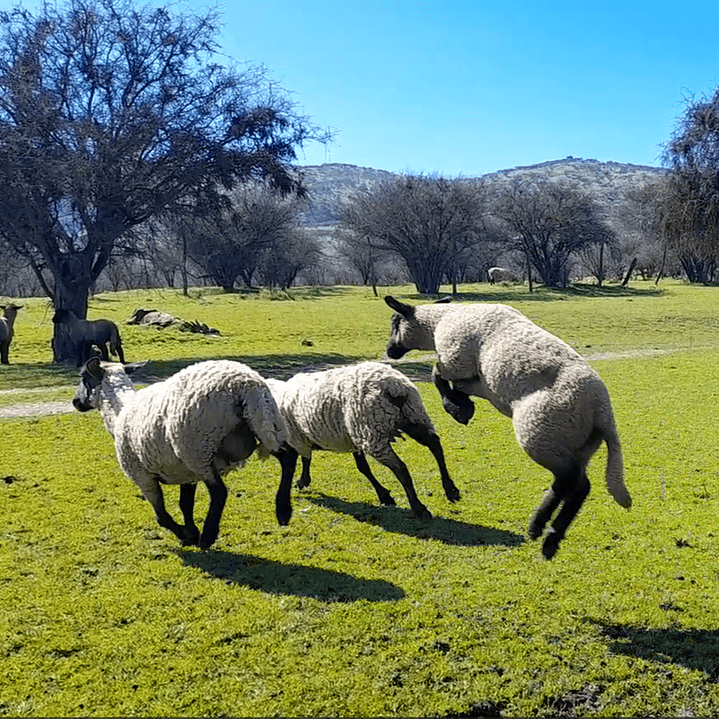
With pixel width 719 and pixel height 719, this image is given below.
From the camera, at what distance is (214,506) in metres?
6.50

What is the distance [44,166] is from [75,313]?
4.90 meters

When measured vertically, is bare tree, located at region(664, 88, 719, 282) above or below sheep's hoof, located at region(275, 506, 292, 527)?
above

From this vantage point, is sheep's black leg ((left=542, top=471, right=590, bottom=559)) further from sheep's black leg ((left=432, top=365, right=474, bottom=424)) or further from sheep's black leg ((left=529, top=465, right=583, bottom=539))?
sheep's black leg ((left=432, top=365, right=474, bottom=424))

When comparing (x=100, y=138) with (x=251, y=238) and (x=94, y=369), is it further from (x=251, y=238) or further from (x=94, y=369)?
(x=251, y=238)

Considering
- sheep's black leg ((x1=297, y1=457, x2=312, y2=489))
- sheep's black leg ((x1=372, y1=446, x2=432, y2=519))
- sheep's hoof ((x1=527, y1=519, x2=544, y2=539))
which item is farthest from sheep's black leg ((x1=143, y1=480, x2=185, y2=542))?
sheep's hoof ((x1=527, y1=519, x2=544, y2=539))

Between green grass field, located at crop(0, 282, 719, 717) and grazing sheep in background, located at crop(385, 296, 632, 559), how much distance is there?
111 cm

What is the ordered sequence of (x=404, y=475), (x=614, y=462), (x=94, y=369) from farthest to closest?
(x=94, y=369) < (x=404, y=475) < (x=614, y=462)

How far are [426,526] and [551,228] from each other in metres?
58.8

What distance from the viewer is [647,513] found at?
7852 millimetres

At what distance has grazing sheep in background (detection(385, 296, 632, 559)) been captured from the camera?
439 cm

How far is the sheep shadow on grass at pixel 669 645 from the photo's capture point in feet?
15.7

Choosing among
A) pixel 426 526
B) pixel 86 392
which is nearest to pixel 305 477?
pixel 426 526

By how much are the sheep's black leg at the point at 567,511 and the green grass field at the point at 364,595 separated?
94 cm

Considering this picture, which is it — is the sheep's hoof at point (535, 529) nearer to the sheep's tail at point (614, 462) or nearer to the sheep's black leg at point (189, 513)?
the sheep's tail at point (614, 462)
